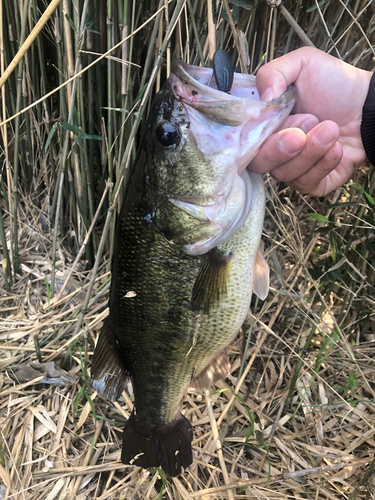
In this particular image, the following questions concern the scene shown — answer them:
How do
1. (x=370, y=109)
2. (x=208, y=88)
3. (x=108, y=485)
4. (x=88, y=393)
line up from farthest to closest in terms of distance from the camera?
(x=88, y=393), (x=108, y=485), (x=370, y=109), (x=208, y=88)

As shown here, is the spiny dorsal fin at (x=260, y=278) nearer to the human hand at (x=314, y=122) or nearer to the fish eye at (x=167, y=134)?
the human hand at (x=314, y=122)

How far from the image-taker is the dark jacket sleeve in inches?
45.1

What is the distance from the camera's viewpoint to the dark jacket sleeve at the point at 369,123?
114 centimetres

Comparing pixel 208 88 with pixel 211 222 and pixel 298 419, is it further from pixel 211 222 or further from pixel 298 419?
pixel 298 419

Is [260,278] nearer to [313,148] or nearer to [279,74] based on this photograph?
[313,148]

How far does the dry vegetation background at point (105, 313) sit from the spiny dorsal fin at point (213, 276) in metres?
0.47

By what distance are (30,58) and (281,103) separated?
1.65 m

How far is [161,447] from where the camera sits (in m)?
1.25

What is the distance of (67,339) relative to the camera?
76.2 inches

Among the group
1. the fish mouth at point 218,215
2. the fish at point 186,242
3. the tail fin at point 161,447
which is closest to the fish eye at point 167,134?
the fish at point 186,242

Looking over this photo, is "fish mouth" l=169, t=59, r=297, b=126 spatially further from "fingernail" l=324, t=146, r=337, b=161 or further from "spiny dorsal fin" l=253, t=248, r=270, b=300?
"spiny dorsal fin" l=253, t=248, r=270, b=300

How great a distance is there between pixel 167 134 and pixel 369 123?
29.0 inches

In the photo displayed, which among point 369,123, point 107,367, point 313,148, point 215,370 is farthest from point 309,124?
point 107,367

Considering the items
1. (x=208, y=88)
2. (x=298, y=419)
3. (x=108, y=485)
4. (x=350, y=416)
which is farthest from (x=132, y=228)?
(x=350, y=416)
